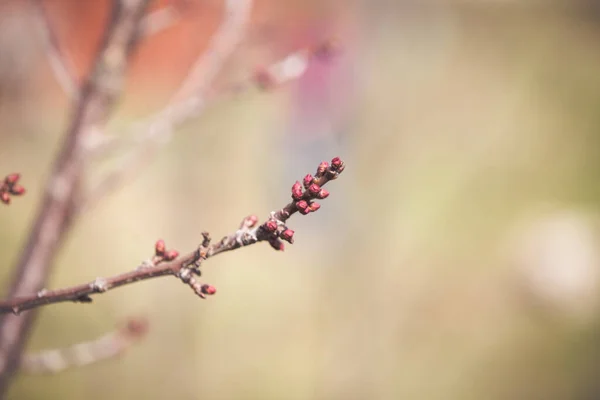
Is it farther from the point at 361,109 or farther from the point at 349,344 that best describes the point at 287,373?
the point at 361,109

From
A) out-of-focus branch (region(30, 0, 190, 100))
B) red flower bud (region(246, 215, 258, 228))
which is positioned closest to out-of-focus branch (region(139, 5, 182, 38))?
out-of-focus branch (region(30, 0, 190, 100))

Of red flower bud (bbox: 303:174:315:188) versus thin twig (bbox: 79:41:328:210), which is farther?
thin twig (bbox: 79:41:328:210)

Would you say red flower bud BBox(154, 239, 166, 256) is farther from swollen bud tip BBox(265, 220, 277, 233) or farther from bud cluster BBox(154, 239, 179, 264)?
swollen bud tip BBox(265, 220, 277, 233)

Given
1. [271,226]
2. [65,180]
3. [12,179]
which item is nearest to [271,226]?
[271,226]

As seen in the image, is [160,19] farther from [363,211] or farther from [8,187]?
[363,211]

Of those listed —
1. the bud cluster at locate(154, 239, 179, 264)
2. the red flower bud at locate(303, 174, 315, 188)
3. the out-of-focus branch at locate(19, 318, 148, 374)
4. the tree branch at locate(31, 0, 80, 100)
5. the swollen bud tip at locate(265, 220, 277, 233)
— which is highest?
the tree branch at locate(31, 0, 80, 100)

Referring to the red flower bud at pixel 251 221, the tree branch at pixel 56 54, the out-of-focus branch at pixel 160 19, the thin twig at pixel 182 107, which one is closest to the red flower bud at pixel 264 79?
the thin twig at pixel 182 107

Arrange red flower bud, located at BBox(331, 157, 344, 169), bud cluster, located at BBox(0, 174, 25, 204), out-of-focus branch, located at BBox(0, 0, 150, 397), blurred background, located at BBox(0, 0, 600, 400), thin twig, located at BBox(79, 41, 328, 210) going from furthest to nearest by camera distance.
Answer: blurred background, located at BBox(0, 0, 600, 400), thin twig, located at BBox(79, 41, 328, 210), out-of-focus branch, located at BBox(0, 0, 150, 397), bud cluster, located at BBox(0, 174, 25, 204), red flower bud, located at BBox(331, 157, 344, 169)
